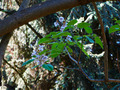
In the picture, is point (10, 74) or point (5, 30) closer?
point (5, 30)

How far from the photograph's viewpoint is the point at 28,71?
3.10 meters

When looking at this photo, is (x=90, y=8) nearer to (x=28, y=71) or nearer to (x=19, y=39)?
(x=19, y=39)

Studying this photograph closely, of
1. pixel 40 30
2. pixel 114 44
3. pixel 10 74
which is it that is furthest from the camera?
pixel 114 44

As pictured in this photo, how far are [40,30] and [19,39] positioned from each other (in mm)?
460

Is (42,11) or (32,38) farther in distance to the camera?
(32,38)

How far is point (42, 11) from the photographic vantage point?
2.90 feet

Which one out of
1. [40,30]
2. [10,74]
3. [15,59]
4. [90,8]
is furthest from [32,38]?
[90,8]

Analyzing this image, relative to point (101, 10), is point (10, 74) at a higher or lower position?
lower

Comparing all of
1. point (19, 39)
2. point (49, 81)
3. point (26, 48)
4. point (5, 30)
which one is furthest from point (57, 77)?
point (5, 30)

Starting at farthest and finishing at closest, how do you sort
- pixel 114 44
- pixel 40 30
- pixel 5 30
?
pixel 114 44, pixel 40 30, pixel 5 30

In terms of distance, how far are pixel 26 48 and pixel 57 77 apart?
837 mm

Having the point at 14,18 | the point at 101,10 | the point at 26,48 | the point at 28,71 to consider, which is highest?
the point at 101,10

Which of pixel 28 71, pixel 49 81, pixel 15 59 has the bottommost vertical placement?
pixel 49 81

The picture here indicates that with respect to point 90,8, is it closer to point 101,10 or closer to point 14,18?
point 101,10
